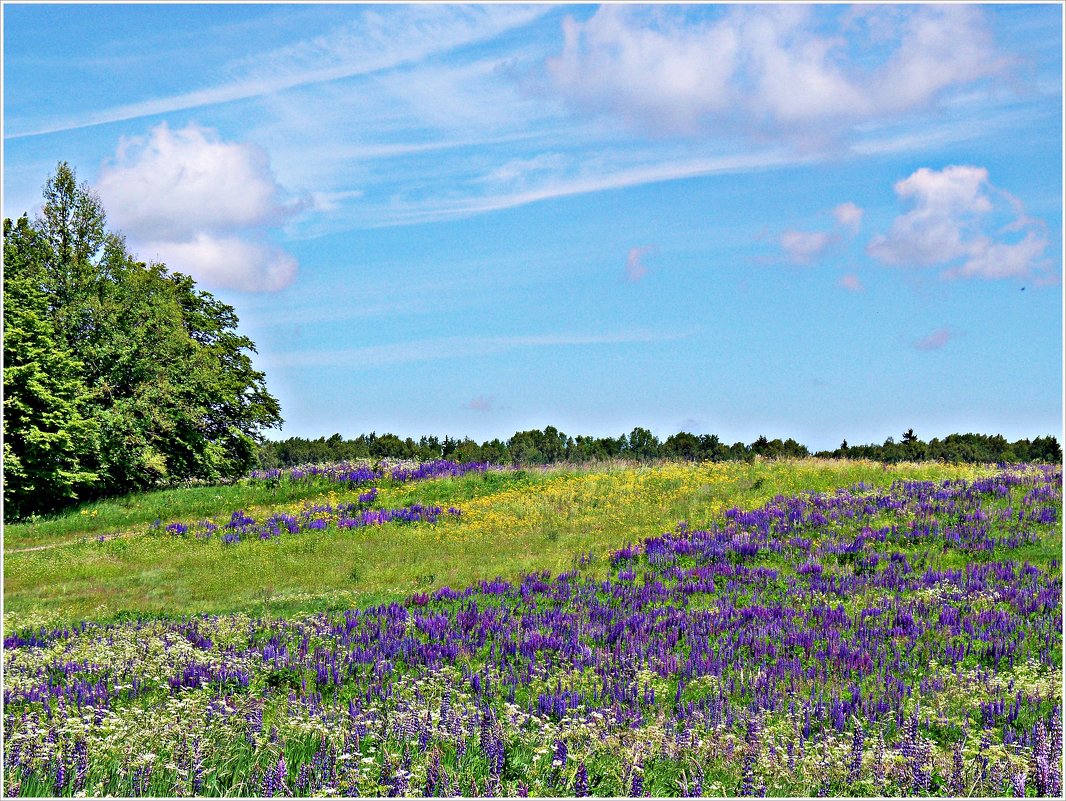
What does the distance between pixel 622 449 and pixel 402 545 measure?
42.9 metres

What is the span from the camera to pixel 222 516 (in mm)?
32906

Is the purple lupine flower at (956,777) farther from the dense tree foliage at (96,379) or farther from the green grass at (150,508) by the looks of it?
the dense tree foliage at (96,379)

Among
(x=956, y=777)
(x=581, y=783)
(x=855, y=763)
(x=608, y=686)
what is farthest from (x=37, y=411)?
(x=956, y=777)

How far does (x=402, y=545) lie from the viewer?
26.3 m

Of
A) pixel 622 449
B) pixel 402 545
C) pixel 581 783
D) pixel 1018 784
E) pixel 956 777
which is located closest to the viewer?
pixel 581 783

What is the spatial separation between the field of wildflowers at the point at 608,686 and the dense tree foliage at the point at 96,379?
72.9 feet

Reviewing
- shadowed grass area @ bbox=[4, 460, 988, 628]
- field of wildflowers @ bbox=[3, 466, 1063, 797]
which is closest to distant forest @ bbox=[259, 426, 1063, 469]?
shadowed grass area @ bbox=[4, 460, 988, 628]

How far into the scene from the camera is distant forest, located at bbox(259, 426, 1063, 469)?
164 ft

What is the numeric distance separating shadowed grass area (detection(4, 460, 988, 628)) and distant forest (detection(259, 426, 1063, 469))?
622 cm

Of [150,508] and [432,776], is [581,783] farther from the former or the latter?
[150,508]

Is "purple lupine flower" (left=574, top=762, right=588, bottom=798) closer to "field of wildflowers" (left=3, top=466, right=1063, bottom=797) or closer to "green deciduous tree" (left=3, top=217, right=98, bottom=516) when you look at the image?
"field of wildflowers" (left=3, top=466, right=1063, bottom=797)

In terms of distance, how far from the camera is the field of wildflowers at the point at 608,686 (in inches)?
302

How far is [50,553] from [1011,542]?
28699mm

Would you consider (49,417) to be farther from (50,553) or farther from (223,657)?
(223,657)
